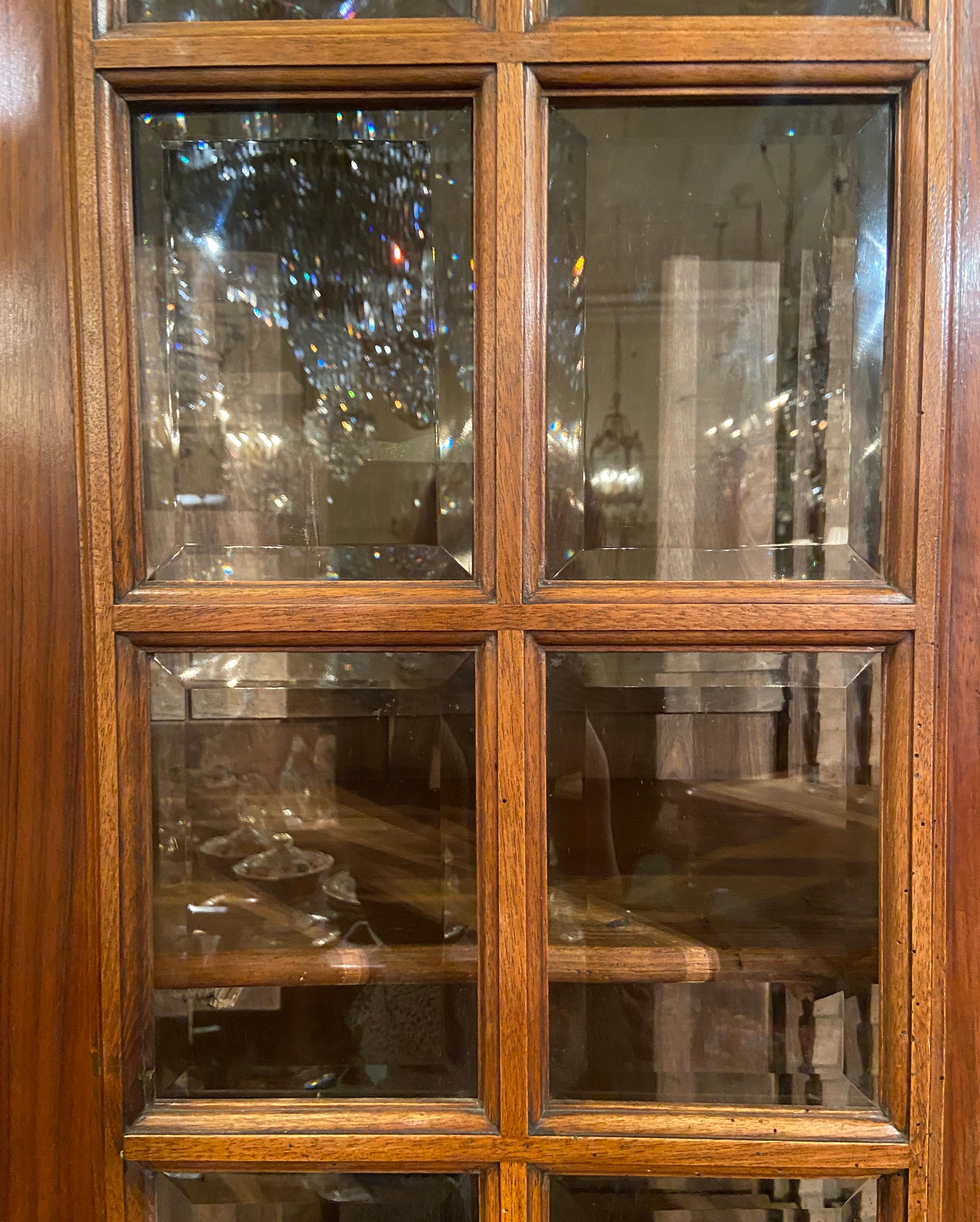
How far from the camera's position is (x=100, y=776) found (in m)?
0.48

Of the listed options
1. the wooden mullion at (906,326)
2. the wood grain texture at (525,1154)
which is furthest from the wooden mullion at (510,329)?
the wood grain texture at (525,1154)

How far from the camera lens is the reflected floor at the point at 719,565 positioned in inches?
18.7

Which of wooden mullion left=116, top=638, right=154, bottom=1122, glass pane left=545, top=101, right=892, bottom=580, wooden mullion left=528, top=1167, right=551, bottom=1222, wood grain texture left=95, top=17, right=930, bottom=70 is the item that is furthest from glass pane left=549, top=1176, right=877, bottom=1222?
wood grain texture left=95, top=17, right=930, bottom=70

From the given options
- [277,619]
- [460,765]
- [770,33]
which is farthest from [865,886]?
[770,33]

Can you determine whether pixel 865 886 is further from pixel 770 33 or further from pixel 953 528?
pixel 770 33

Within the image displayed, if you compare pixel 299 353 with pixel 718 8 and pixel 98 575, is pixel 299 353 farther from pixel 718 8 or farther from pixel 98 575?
pixel 718 8

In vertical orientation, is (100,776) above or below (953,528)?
below

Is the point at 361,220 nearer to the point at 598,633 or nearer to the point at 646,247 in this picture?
the point at 646,247

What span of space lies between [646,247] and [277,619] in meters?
0.30

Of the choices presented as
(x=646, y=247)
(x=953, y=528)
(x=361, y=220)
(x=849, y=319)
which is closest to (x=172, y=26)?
(x=361, y=220)

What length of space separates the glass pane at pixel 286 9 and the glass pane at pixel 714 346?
9 centimetres

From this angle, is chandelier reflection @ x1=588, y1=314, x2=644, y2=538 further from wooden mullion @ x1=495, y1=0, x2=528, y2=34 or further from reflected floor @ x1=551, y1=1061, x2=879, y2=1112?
reflected floor @ x1=551, y1=1061, x2=879, y2=1112

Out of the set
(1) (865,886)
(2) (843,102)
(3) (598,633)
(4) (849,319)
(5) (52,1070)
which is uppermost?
(2) (843,102)

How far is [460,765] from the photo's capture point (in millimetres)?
484
